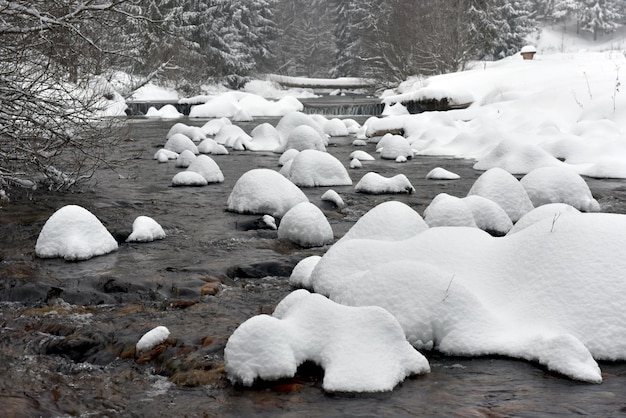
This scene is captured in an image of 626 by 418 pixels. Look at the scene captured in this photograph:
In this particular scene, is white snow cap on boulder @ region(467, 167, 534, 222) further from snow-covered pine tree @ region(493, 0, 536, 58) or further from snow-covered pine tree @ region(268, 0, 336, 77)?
snow-covered pine tree @ region(268, 0, 336, 77)

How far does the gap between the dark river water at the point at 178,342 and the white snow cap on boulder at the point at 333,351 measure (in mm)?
76

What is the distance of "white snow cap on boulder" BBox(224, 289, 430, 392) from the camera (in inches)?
144

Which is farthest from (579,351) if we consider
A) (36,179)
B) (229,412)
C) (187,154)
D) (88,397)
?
(187,154)

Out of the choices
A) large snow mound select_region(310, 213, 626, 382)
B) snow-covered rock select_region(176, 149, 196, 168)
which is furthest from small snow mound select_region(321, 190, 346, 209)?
snow-covered rock select_region(176, 149, 196, 168)

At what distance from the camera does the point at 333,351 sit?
377 centimetres

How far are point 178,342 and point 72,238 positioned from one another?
8.67 ft

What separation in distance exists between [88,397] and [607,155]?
11408mm

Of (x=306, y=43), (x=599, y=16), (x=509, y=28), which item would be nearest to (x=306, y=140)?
(x=509, y=28)

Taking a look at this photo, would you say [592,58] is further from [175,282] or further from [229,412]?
[229,412]

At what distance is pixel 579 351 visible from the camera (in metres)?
3.82

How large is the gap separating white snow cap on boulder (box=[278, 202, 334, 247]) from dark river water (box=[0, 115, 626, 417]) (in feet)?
0.69

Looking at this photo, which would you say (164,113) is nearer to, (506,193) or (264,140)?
(264,140)

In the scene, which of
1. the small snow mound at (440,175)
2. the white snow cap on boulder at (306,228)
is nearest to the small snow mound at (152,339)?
the white snow cap on boulder at (306,228)

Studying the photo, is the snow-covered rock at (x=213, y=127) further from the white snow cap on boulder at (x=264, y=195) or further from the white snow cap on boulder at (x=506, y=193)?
the white snow cap on boulder at (x=506, y=193)
